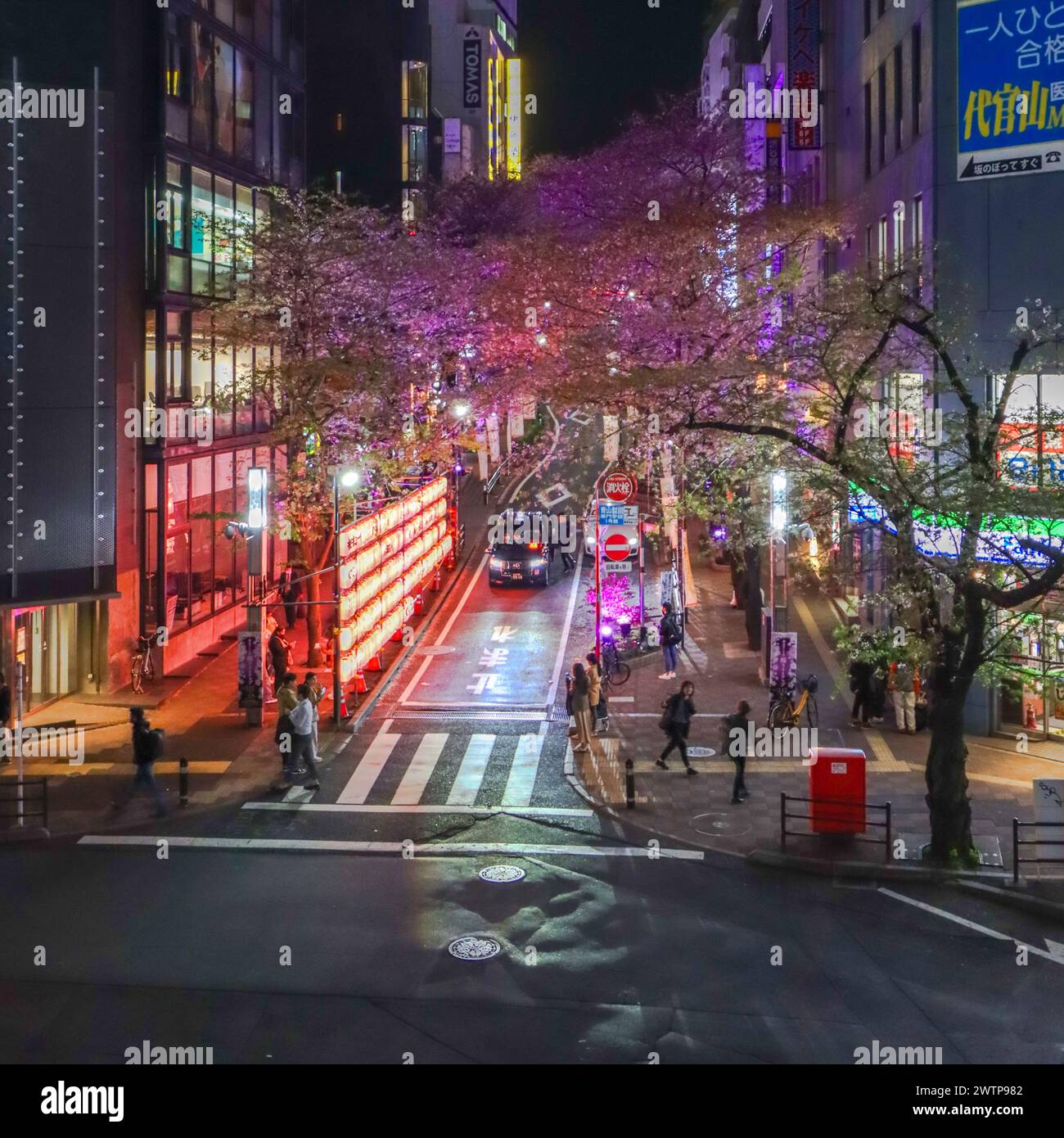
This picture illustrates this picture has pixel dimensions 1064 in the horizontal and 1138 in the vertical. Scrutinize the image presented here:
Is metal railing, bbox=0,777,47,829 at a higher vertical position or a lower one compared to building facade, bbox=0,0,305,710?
lower

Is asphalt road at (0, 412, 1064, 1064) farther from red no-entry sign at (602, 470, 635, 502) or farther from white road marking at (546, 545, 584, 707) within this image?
red no-entry sign at (602, 470, 635, 502)

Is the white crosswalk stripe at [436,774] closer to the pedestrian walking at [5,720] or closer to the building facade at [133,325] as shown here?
the pedestrian walking at [5,720]

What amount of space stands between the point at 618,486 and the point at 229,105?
14.0 m

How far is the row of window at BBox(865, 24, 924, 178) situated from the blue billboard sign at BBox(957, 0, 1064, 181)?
5.44 feet

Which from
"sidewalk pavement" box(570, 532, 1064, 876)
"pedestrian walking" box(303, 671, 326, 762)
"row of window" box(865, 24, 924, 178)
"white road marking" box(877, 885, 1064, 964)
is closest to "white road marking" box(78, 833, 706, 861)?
"sidewalk pavement" box(570, 532, 1064, 876)

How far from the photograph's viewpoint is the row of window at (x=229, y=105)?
27.5 m

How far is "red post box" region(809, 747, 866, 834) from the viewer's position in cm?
1616

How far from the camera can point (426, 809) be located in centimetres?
1795

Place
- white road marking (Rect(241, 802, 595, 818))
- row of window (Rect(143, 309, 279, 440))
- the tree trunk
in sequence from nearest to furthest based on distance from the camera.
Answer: the tree trunk
white road marking (Rect(241, 802, 595, 818))
row of window (Rect(143, 309, 279, 440))

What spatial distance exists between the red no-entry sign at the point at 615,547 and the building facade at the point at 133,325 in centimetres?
→ 889

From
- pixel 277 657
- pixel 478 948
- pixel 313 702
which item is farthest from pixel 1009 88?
pixel 478 948

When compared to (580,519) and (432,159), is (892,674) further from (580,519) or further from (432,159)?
(432,159)

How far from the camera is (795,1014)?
36.0ft

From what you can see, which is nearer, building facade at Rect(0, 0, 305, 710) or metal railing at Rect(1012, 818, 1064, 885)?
metal railing at Rect(1012, 818, 1064, 885)
